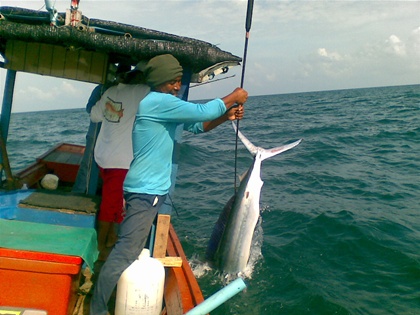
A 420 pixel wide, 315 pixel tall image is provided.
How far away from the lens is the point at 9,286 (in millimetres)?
3023

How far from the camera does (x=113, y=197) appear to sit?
14.4ft

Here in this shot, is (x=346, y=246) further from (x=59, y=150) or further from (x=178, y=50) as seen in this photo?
(x=59, y=150)

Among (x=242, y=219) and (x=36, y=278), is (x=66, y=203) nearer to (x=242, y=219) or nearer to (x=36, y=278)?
(x=36, y=278)

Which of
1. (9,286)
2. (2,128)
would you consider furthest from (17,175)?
(9,286)

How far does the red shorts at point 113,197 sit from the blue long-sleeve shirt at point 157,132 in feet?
3.38

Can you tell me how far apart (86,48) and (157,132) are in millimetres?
1798

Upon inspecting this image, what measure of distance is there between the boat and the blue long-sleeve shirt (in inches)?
22.1

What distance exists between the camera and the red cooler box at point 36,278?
2.98 meters

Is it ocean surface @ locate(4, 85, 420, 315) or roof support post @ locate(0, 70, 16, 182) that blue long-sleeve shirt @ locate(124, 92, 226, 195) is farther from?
roof support post @ locate(0, 70, 16, 182)

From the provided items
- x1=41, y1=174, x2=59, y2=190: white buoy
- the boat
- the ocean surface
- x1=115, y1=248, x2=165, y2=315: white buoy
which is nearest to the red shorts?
the boat

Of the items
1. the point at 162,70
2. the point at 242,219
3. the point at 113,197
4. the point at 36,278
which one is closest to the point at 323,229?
the point at 242,219

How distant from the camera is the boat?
9.98 ft

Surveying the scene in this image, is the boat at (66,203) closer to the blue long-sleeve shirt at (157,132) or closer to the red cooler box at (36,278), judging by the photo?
the red cooler box at (36,278)

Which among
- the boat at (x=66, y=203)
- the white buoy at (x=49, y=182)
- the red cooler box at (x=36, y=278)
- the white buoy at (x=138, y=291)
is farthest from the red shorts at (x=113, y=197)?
the white buoy at (x=49, y=182)
